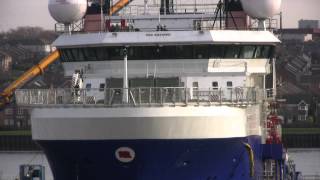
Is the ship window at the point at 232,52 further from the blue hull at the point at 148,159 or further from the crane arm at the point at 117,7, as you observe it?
the crane arm at the point at 117,7

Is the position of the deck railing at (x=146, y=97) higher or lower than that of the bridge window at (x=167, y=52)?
lower

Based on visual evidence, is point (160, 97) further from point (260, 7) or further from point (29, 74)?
point (29, 74)

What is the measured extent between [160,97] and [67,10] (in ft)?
17.8

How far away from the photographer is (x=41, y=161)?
264 ft

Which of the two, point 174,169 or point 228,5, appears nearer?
point 174,169

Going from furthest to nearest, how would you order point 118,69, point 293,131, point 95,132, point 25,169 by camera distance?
point 293,131, point 25,169, point 118,69, point 95,132

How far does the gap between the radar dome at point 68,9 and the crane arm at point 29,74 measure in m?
24.0

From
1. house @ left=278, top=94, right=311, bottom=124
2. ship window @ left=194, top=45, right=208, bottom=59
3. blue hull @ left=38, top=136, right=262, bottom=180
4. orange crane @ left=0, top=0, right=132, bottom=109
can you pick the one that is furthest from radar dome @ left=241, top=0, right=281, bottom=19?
house @ left=278, top=94, right=311, bottom=124

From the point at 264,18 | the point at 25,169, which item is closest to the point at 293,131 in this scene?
the point at 25,169

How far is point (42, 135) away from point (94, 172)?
6.34 ft

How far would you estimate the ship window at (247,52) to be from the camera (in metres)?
39.6

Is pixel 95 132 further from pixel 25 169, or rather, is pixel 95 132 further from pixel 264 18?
pixel 25 169

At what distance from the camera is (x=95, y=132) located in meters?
35.9

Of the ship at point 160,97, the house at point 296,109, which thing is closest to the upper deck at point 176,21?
the ship at point 160,97
